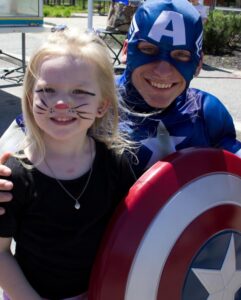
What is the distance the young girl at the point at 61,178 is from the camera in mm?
1422

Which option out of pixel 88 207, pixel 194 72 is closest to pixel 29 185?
pixel 88 207

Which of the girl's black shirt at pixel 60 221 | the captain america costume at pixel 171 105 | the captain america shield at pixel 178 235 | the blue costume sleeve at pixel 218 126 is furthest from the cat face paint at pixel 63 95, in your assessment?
the blue costume sleeve at pixel 218 126

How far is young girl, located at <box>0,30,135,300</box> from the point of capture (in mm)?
1422

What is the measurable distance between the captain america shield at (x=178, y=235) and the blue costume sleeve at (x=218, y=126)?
0.68 feet

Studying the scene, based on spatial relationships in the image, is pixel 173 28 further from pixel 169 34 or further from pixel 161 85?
pixel 161 85

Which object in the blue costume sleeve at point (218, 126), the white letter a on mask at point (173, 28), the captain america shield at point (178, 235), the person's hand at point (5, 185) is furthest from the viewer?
the blue costume sleeve at point (218, 126)

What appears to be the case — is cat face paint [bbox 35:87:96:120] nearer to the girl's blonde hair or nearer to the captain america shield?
the girl's blonde hair

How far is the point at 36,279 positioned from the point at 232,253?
2.21 feet

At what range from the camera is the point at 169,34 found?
68.2 inches

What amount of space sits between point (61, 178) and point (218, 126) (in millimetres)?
733

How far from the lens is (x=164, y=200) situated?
5.03 feet

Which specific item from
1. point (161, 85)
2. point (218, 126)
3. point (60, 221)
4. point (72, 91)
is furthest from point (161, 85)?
point (60, 221)

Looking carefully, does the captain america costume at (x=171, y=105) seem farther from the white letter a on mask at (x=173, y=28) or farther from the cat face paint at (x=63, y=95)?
the cat face paint at (x=63, y=95)

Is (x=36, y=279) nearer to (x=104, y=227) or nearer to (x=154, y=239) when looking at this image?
(x=104, y=227)
